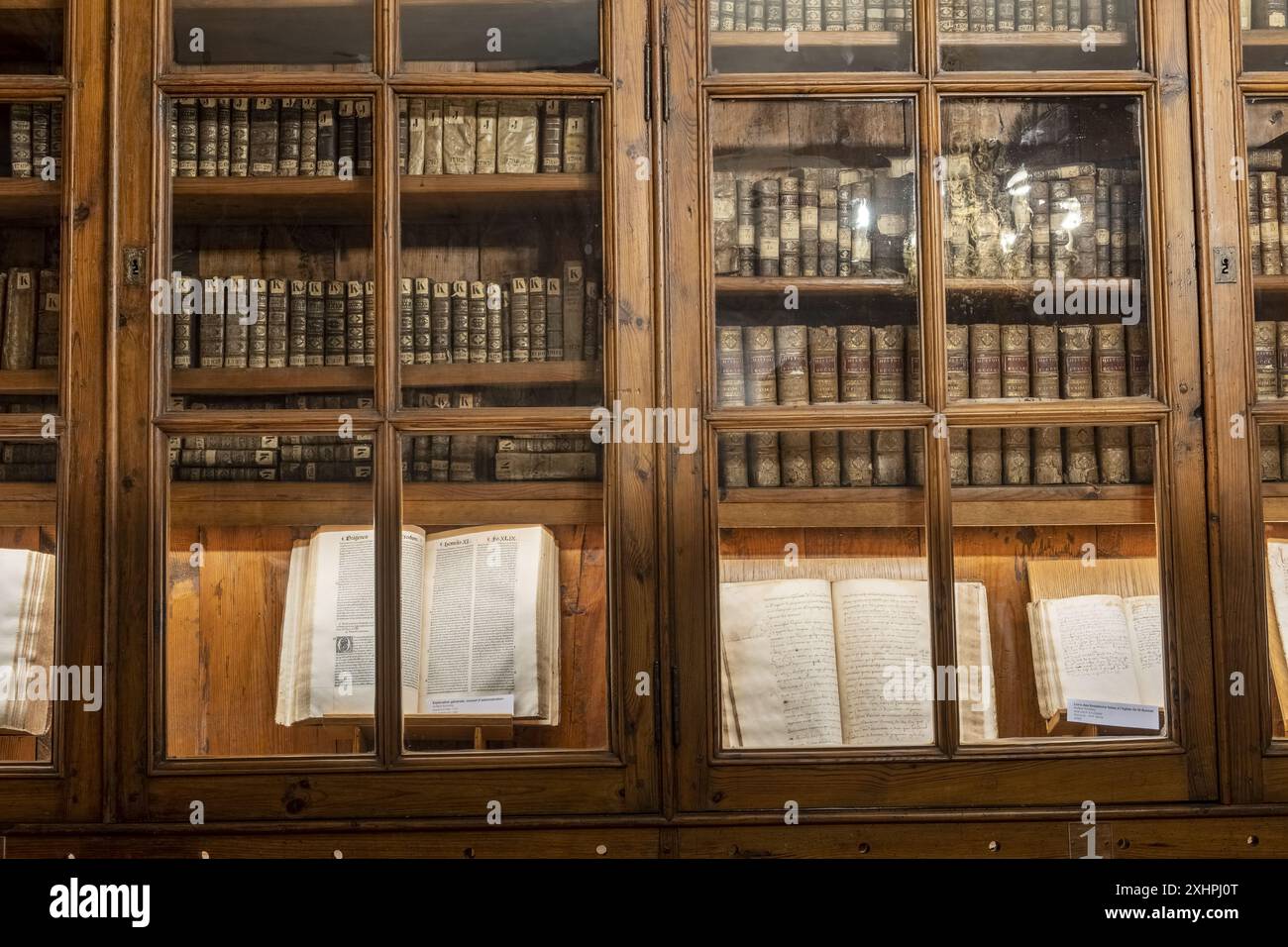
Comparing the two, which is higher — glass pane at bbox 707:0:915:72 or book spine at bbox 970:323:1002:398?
glass pane at bbox 707:0:915:72

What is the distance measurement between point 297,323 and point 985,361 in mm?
1315

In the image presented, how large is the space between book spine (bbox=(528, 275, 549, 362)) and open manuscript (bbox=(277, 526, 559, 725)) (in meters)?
0.34

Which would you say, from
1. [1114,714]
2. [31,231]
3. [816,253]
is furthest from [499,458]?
[1114,714]

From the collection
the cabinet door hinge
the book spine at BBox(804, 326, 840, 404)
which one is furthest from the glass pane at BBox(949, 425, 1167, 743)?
the cabinet door hinge

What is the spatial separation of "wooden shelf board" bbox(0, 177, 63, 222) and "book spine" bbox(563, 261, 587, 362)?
3.19ft

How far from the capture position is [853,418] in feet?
6.89

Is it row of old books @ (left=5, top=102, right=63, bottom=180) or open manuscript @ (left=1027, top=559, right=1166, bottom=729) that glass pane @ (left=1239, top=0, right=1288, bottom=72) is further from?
row of old books @ (left=5, top=102, right=63, bottom=180)

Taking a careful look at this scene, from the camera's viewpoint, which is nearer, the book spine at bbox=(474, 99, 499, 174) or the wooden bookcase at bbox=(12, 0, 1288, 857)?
the wooden bookcase at bbox=(12, 0, 1288, 857)

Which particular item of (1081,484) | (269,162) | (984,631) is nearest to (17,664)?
(269,162)

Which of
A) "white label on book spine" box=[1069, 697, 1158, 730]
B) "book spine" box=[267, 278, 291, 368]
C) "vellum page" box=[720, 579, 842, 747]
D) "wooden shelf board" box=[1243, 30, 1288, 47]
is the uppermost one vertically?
"wooden shelf board" box=[1243, 30, 1288, 47]

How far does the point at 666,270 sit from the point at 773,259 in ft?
0.74

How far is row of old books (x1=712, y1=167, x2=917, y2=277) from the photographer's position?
215 centimetres

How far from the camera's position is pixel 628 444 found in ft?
6.80

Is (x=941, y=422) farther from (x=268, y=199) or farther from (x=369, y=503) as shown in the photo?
(x=268, y=199)
